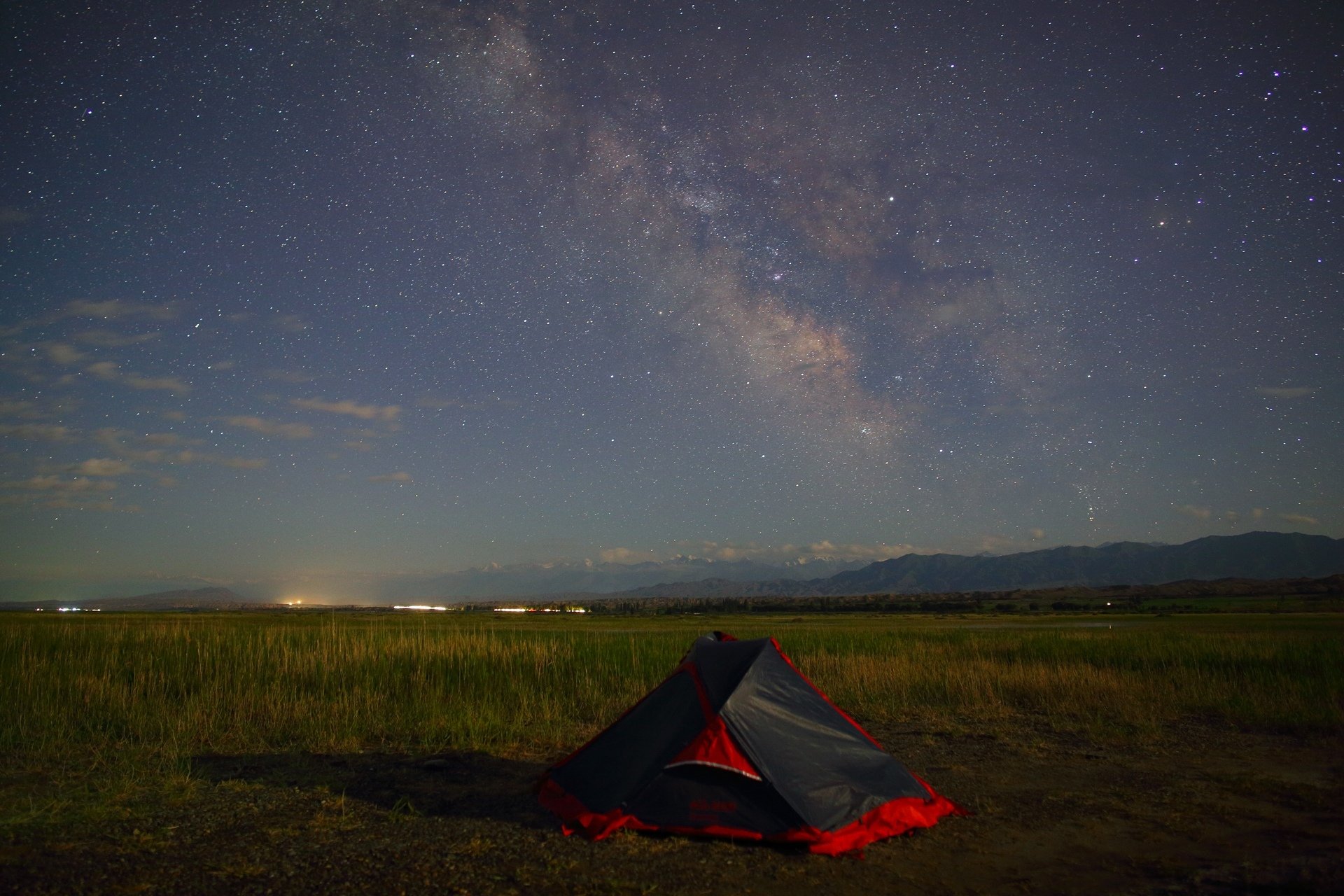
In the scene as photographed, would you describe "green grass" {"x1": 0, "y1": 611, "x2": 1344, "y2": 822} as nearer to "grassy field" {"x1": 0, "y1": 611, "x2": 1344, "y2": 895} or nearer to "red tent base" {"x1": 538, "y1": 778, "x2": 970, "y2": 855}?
"grassy field" {"x1": 0, "y1": 611, "x2": 1344, "y2": 895}

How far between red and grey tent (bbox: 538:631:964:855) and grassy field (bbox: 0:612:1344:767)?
414 centimetres

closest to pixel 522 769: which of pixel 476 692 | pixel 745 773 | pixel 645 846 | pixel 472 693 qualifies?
pixel 645 846

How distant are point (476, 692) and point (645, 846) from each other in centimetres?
1105

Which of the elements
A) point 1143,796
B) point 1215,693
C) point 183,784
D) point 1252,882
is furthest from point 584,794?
point 1215,693

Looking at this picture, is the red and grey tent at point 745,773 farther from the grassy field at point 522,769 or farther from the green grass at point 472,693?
the green grass at point 472,693

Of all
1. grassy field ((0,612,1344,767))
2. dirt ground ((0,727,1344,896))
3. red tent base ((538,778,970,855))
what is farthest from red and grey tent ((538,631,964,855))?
grassy field ((0,612,1344,767))

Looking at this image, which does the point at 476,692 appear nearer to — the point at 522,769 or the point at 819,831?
the point at 522,769

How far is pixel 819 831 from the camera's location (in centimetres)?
Result: 621

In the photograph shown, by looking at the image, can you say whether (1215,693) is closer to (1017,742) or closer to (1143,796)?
(1017,742)

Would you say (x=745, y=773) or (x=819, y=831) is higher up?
(x=745, y=773)

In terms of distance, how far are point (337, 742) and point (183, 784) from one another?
2.83m

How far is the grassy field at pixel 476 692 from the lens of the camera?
1123 centimetres

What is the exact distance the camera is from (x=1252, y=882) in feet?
17.6

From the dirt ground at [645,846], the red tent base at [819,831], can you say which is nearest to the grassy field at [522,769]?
the dirt ground at [645,846]
